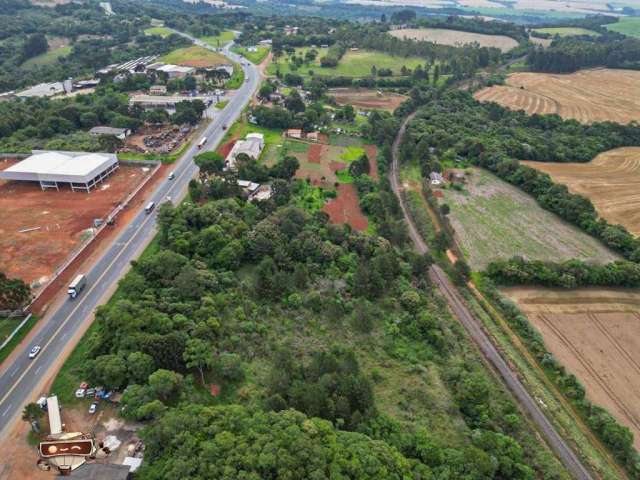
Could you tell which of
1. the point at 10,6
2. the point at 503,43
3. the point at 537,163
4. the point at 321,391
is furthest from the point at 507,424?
the point at 10,6

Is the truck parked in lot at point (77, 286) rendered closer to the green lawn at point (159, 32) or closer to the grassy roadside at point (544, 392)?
Answer: the grassy roadside at point (544, 392)

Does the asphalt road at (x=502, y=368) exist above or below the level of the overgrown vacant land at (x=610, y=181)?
below

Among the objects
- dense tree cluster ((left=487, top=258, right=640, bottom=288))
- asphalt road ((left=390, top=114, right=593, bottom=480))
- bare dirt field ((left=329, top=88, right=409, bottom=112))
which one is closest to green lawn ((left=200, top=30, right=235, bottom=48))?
bare dirt field ((left=329, top=88, right=409, bottom=112))

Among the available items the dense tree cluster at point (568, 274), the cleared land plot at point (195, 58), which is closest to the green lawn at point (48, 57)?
the cleared land plot at point (195, 58)

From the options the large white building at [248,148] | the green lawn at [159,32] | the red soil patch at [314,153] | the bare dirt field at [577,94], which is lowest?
the red soil patch at [314,153]

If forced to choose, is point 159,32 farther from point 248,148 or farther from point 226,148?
point 248,148

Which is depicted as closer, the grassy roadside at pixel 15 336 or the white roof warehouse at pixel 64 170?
the grassy roadside at pixel 15 336

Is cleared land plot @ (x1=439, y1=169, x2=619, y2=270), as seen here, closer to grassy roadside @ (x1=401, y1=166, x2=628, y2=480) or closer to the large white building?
grassy roadside @ (x1=401, y1=166, x2=628, y2=480)
